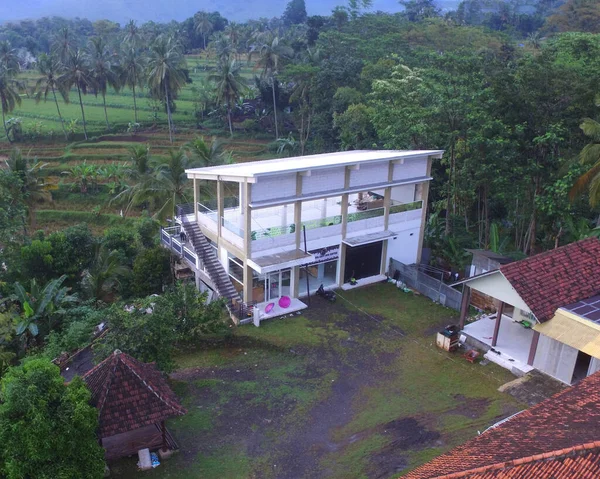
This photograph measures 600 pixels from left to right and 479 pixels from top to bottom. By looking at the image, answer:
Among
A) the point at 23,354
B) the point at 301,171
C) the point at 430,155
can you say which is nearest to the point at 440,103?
the point at 430,155

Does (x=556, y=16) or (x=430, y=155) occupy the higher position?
(x=556, y=16)

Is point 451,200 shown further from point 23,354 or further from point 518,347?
point 23,354

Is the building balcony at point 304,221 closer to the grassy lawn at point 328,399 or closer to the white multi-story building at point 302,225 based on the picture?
the white multi-story building at point 302,225

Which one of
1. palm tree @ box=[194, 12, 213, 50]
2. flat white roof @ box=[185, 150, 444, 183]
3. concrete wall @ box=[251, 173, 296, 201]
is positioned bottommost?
concrete wall @ box=[251, 173, 296, 201]

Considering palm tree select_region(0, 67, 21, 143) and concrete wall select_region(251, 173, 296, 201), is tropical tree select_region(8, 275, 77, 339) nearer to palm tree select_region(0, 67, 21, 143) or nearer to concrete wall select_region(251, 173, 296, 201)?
concrete wall select_region(251, 173, 296, 201)

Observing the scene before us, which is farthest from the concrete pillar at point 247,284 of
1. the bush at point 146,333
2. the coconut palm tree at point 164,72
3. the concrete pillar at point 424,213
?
the coconut palm tree at point 164,72

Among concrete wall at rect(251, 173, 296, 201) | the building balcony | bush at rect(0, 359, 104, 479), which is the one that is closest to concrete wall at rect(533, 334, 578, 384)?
the building balcony

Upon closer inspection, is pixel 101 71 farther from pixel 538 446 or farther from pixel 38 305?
pixel 538 446

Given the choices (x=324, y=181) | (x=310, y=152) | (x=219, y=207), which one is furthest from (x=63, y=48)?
(x=324, y=181)
